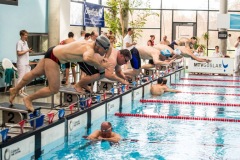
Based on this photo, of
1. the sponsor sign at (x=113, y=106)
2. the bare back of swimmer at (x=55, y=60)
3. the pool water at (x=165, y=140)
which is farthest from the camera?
the sponsor sign at (x=113, y=106)

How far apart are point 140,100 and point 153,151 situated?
4.98 meters

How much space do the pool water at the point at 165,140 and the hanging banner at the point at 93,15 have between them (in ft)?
26.2

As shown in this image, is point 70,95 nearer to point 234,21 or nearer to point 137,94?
point 137,94

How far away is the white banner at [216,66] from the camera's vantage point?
1973 centimetres

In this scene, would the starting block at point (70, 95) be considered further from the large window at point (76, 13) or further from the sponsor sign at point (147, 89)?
the large window at point (76, 13)

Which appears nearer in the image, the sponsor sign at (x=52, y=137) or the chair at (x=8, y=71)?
the sponsor sign at (x=52, y=137)

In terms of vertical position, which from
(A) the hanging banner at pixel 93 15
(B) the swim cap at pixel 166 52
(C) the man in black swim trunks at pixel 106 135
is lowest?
(C) the man in black swim trunks at pixel 106 135

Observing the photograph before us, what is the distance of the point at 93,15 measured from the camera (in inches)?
732

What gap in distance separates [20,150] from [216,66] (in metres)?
15.1

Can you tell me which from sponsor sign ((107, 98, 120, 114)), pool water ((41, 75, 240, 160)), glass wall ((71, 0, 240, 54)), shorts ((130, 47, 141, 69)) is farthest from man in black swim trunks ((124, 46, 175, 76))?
glass wall ((71, 0, 240, 54))

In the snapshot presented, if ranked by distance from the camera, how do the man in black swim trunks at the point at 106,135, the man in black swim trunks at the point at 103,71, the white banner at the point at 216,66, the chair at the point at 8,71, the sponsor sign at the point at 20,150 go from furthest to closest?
the white banner at the point at 216,66
the chair at the point at 8,71
the man in black swim trunks at the point at 103,71
the man in black swim trunks at the point at 106,135
the sponsor sign at the point at 20,150

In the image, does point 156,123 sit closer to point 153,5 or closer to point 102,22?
point 102,22

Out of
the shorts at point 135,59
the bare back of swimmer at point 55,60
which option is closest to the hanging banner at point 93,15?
the shorts at point 135,59

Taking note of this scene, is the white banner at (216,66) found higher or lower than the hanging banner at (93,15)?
lower
